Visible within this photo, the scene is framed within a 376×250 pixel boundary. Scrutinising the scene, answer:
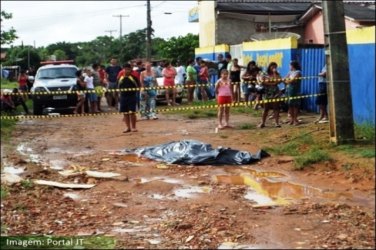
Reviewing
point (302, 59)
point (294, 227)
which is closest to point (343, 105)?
point (294, 227)

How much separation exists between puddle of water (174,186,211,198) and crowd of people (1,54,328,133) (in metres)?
1.54

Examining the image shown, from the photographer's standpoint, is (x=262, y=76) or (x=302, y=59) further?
(x=302, y=59)

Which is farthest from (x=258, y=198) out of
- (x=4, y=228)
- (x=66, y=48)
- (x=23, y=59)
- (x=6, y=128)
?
(x=66, y=48)

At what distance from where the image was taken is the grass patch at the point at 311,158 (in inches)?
139

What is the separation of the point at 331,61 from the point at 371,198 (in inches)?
26.0

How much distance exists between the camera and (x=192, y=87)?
17.6m

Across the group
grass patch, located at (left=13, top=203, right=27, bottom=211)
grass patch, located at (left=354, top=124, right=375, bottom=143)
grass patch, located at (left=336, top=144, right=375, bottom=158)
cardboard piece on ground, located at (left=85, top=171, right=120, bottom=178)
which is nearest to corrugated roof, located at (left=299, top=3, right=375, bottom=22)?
grass patch, located at (left=354, top=124, right=375, bottom=143)

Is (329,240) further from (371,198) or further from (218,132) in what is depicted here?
(218,132)

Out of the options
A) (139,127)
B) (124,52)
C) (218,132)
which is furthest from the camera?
(124,52)

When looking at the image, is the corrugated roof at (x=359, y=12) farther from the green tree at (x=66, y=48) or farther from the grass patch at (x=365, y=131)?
the green tree at (x=66, y=48)

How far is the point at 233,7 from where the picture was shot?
550 cm

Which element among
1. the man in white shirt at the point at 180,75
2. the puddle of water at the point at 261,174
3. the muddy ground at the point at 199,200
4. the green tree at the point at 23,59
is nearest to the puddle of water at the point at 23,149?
the muddy ground at the point at 199,200

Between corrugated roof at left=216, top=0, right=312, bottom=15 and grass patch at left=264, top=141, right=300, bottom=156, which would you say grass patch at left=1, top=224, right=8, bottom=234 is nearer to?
grass patch at left=264, top=141, right=300, bottom=156

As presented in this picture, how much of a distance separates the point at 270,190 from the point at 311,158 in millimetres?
1572
